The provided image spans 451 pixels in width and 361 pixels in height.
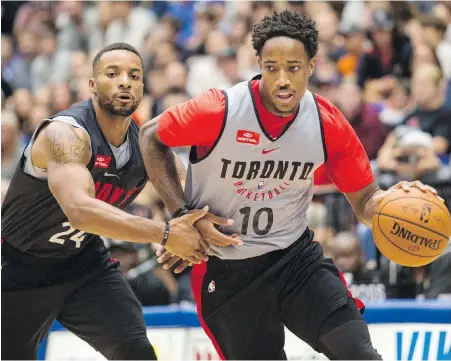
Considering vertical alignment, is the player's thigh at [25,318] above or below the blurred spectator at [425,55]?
below

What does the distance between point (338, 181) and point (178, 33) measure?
8.09 meters

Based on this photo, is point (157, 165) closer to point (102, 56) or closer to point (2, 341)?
point (102, 56)

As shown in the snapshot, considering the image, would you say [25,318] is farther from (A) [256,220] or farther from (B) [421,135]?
(B) [421,135]

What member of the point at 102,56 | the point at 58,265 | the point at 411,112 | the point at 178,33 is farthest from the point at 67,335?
the point at 178,33

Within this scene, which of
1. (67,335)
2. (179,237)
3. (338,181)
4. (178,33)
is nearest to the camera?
(179,237)

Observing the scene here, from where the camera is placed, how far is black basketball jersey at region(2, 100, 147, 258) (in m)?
5.30

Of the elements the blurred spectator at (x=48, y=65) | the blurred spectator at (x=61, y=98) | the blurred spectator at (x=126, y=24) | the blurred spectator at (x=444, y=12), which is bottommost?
the blurred spectator at (x=61, y=98)

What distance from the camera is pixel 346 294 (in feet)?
16.3

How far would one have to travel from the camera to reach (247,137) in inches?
193

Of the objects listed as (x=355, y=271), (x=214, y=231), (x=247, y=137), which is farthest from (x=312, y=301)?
(x=355, y=271)

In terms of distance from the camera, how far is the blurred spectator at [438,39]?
33.4 ft

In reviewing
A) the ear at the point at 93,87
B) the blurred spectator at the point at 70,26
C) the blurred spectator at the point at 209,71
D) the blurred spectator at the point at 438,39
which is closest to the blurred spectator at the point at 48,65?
the blurred spectator at the point at 70,26

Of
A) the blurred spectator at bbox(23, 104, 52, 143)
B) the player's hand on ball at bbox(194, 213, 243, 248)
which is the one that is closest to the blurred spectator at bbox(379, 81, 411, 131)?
the blurred spectator at bbox(23, 104, 52, 143)

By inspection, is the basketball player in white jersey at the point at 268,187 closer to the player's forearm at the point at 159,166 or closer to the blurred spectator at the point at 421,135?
the player's forearm at the point at 159,166
